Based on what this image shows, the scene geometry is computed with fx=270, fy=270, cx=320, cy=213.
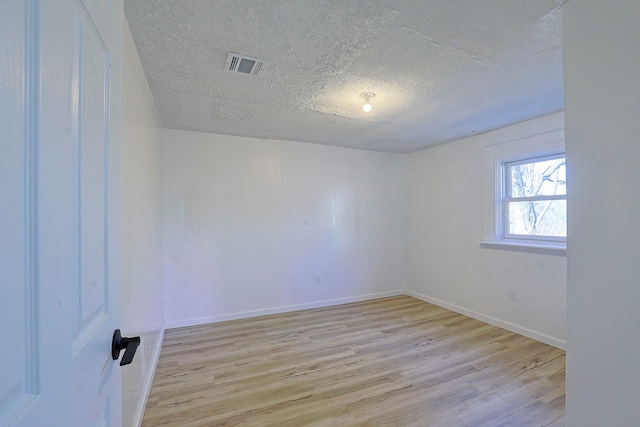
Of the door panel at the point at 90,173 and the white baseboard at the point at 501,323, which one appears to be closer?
the door panel at the point at 90,173

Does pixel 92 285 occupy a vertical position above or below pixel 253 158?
below

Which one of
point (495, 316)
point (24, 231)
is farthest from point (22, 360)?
point (495, 316)

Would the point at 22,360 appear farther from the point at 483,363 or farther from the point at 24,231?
the point at 483,363

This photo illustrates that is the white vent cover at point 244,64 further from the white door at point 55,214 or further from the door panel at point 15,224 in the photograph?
the door panel at point 15,224

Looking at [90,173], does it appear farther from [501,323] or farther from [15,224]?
[501,323]

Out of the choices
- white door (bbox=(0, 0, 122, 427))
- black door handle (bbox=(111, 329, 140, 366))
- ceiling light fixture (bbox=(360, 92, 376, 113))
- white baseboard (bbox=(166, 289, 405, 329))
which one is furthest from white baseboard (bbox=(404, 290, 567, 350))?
white door (bbox=(0, 0, 122, 427))

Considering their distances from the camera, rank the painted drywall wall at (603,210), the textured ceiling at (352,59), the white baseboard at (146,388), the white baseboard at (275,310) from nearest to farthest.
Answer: the painted drywall wall at (603,210)
the textured ceiling at (352,59)
the white baseboard at (146,388)
the white baseboard at (275,310)

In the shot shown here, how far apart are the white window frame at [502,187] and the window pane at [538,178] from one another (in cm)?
8

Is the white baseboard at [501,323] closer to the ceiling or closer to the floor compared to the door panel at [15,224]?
closer to the floor

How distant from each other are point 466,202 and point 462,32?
2457 mm

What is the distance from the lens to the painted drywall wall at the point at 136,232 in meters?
1.37

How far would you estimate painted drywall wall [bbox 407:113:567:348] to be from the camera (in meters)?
2.71

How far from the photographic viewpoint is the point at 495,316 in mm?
3158

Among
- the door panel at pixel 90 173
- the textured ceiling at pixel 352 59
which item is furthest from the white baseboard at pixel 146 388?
the textured ceiling at pixel 352 59
